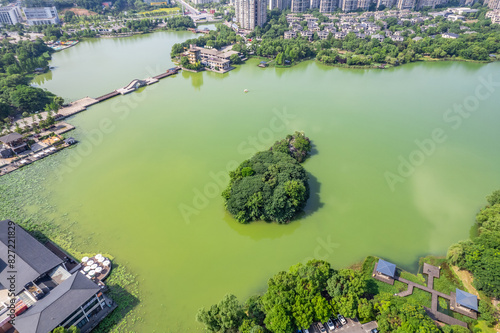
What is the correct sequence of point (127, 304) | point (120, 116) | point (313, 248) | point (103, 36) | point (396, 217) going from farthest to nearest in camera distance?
1. point (103, 36)
2. point (120, 116)
3. point (396, 217)
4. point (313, 248)
5. point (127, 304)

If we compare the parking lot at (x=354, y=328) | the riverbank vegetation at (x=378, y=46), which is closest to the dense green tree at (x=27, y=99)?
the riverbank vegetation at (x=378, y=46)

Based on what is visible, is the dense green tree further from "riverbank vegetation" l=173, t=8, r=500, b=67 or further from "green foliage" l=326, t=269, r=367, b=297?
"green foliage" l=326, t=269, r=367, b=297

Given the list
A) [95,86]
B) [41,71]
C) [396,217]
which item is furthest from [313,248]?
[41,71]

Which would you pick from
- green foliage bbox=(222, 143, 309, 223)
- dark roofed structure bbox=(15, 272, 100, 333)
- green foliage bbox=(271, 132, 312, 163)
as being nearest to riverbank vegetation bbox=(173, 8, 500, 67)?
green foliage bbox=(271, 132, 312, 163)

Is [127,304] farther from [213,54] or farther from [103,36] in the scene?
[103,36]

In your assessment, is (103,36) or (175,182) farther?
(103,36)

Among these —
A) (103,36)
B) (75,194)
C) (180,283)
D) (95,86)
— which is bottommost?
(180,283)
